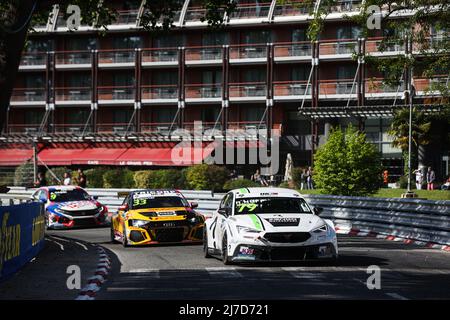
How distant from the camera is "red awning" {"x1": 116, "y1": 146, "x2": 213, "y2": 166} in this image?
6519cm

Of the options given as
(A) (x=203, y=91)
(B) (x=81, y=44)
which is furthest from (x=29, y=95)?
(A) (x=203, y=91)

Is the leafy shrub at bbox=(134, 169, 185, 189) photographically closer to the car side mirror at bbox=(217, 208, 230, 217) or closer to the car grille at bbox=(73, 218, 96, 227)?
the car grille at bbox=(73, 218, 96, 227)

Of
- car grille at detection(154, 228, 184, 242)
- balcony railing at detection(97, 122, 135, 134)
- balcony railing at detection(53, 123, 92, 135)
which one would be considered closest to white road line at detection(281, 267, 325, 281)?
car grille at detection(154, 228, 184, 242)

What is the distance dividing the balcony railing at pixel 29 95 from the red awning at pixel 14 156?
490cm

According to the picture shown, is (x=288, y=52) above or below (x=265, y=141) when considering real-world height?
above

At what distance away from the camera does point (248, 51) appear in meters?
67.7

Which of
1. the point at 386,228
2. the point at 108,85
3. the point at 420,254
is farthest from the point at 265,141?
the point at 420,254

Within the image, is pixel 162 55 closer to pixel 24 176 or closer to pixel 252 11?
pixel 252 11

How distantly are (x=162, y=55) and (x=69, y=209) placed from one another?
42.7m

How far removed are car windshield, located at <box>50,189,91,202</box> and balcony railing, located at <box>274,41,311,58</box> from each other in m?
37.5

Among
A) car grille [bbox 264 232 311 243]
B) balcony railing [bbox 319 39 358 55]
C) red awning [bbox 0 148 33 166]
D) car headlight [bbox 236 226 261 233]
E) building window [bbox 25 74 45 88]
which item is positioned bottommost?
car grille [bbox 264 232 311 243]
